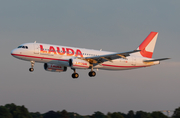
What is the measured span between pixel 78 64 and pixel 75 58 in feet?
5.02

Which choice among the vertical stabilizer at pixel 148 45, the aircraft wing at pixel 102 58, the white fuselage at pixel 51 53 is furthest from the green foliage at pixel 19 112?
the vertical stabilizer at pixel 148 45

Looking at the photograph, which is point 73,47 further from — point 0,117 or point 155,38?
point 0,117

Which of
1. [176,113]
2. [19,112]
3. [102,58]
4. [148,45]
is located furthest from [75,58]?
[19,112]

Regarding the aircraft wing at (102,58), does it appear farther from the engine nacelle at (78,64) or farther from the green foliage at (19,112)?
the green foliage at (19,112)

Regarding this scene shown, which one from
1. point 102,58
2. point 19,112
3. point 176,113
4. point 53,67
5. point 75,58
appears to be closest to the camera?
point 75,58

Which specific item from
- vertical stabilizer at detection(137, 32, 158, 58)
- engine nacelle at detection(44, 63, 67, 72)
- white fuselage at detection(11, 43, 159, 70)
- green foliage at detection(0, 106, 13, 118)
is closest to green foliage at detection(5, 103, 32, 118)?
green foliage at detection(0, 106, 13, 118)

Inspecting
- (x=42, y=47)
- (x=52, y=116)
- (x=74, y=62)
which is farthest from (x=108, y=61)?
A: (x=52, y=116)

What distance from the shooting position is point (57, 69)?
51.8 metres

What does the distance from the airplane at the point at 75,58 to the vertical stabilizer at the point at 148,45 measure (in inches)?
60.1

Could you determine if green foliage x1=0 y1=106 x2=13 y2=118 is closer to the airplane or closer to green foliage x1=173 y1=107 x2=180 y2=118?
the airplane

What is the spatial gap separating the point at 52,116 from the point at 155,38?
63.4 meters

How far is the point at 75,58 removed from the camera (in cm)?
4691

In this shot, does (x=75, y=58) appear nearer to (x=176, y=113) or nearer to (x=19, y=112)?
(x=176, y=113)

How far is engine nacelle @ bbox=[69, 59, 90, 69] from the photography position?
45516mm
